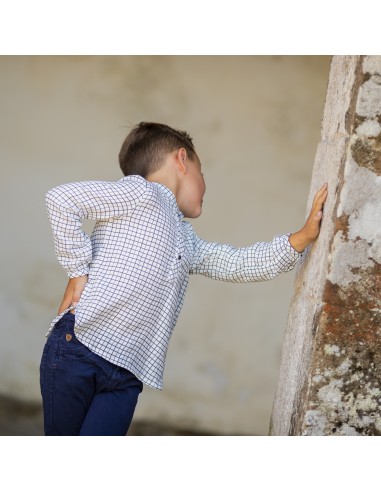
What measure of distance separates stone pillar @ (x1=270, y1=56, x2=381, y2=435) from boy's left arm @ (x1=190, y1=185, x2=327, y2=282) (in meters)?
0.16

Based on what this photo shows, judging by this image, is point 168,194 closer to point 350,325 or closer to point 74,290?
point 74,290

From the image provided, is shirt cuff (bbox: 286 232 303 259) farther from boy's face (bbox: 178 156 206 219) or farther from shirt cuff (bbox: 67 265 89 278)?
shirt cuff (bbox: 67 265 89 278)

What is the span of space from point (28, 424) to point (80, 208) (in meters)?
2.99

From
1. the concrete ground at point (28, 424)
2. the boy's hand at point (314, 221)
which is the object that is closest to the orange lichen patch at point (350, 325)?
the boy's hand at point (314, 221)

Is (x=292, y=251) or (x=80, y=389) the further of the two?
(x=292, y=251)

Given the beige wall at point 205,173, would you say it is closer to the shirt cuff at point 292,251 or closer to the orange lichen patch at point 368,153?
the shirt cuff at point 292,251

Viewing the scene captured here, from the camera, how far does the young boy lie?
2.71m

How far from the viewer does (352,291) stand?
8.21 ft

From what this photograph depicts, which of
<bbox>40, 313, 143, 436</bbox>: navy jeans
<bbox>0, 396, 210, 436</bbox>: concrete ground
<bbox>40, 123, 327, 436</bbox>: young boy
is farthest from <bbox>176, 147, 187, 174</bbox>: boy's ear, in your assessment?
<bbox>0, 396, 210, 436</bbox>: concrete ground

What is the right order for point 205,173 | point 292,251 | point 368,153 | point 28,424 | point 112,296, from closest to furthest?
point 368,153 → point 112,296 → point 292,251 → point 205,173 → point 28,424

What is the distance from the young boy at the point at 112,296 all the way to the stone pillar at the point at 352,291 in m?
0.23

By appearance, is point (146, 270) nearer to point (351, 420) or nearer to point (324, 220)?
point (324, 220)

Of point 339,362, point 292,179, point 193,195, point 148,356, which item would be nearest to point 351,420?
point 339,362

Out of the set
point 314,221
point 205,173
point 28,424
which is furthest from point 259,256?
point 28,424
